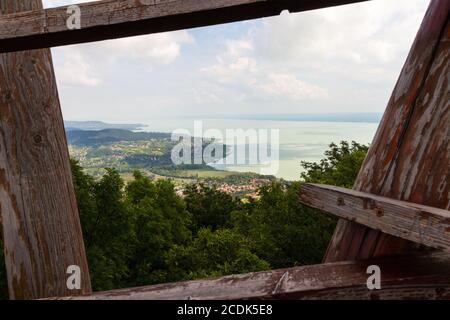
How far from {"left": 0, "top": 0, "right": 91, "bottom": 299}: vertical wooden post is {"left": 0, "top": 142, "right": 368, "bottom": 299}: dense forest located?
1588cm

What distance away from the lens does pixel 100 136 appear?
2728 cm

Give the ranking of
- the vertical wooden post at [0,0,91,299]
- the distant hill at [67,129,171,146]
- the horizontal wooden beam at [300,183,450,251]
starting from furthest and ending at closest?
the distant hill at [67,129,171,146] → the vertical wooden post at [0,0,91,299] → the horizontal wooden beam at [300,183,450,251]

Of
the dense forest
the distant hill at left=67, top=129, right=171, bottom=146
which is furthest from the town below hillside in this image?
the dense forest

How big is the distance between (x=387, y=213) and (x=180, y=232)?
95.8 ft

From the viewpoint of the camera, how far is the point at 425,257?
4.62ft

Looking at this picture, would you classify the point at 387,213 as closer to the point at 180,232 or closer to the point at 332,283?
the point at 332,283

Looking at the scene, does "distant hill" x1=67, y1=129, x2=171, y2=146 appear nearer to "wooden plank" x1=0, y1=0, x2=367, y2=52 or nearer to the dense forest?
the dense forest

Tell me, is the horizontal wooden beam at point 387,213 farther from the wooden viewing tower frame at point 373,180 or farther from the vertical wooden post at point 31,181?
the vertical wooden post at point 31,181

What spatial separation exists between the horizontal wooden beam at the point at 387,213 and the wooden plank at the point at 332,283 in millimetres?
154

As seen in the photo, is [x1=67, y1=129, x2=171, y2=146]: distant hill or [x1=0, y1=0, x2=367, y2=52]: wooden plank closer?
[x1=0, y1=0, x2=367, y2=52]: wooden plank

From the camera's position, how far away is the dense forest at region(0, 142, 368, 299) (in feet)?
64.6
